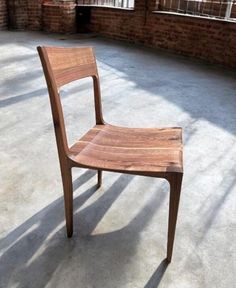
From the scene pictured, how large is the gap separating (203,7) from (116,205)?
195 inches

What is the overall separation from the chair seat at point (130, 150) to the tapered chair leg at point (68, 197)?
0.10m

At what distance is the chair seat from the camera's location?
57.8 inches

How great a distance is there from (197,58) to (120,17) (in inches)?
84.0

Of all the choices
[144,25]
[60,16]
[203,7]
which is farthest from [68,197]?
[60,16]

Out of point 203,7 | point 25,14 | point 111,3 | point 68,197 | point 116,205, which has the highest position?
point 203,7

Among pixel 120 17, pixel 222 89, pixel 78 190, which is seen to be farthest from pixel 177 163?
pixel 120 17

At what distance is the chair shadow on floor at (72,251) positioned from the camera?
57.5 inches

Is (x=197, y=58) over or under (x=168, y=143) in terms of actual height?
under

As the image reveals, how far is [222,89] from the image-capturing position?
417 cm

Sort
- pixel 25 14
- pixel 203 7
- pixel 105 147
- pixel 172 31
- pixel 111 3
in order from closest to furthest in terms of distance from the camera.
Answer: pixel 105 147, pixel 203 7, pixel 172 31, pixel 25 14, pixel 111 3

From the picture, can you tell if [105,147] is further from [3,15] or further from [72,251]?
[3,15]

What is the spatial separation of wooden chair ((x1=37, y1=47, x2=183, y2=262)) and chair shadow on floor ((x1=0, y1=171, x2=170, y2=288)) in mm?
110

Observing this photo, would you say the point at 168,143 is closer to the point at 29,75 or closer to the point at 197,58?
the point at 29,75

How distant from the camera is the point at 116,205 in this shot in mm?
1956
